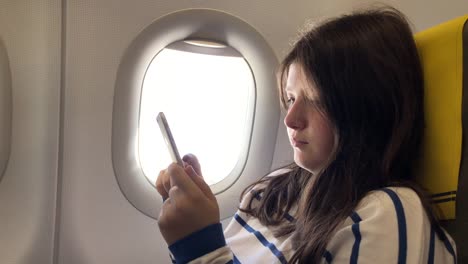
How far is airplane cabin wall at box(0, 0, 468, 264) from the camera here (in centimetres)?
117

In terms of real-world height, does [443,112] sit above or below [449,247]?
above

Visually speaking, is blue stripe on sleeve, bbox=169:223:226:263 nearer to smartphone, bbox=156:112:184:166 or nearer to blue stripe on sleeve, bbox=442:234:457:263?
smartphone, bbox=156:112:184:166

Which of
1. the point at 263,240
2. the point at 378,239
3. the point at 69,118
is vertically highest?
the point at 69,118

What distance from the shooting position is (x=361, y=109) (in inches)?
32.7

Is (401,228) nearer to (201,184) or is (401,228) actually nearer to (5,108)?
(201,184)

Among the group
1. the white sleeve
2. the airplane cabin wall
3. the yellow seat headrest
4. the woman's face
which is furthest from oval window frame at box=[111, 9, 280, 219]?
the white sleeve

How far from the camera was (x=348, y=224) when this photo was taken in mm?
771

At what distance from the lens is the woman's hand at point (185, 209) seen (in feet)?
2.59

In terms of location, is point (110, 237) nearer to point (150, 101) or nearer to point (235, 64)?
point (150, 101)

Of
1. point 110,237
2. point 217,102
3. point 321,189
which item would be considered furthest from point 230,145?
point 321,189

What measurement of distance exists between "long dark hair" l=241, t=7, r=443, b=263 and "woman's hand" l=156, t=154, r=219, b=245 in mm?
168

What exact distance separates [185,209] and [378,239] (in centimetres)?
31

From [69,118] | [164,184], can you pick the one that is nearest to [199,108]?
[69,118]

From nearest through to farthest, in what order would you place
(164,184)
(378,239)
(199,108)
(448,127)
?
(378,239), (448,127), (164,184), (199,108)
